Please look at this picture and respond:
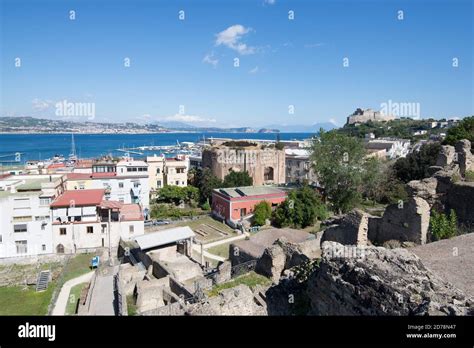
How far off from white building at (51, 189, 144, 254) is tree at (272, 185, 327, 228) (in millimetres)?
11764

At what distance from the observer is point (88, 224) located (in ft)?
92.6

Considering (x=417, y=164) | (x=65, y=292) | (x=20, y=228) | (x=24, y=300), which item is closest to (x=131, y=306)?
(x=65, y=292)

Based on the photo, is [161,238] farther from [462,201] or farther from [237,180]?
[237,180]

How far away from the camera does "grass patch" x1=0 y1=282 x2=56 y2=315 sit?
18219 mm

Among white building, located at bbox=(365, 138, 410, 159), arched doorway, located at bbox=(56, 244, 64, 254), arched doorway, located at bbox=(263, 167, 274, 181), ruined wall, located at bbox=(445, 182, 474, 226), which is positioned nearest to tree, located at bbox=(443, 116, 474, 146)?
ruined wall, located at bbox=(445, 182, 474, 226)

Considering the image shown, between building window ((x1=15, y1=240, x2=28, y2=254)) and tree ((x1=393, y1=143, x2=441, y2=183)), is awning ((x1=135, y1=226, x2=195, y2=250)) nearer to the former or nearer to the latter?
building window ((x1=15, y1=240, x2=28, y2=254))

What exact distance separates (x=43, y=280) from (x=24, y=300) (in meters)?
2.15

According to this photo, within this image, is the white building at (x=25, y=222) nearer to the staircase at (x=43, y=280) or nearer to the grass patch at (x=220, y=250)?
the staircase at (x=43, y=280)

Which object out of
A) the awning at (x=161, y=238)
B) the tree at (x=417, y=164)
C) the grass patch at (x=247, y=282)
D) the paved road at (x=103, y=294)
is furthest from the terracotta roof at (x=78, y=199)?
the tree at (x=417, y=164)

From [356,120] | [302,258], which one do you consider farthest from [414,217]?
[356,120]
